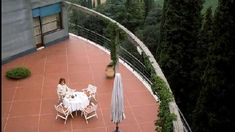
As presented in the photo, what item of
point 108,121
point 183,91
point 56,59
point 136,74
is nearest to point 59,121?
point 108,121

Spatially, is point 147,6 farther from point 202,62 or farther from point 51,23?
point 51,23

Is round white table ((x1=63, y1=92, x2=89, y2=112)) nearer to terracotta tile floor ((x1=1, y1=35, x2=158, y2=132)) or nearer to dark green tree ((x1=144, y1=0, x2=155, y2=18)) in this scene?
terracotta tile floor ((x1=1, y1=35, x2=158, y2=132))

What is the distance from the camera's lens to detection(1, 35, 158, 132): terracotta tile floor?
38.1 feet

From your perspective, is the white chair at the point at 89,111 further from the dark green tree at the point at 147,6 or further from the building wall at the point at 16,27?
the dark green tree at the point at 147,6

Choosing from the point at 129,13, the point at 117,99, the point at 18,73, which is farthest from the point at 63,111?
the point at 129,13

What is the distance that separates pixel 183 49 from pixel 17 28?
11181 millimetres

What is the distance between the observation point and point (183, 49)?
22344mm

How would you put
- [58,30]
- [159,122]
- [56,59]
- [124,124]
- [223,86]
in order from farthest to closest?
[58,30], [56,59], [223,86], [124,124], [159,122]

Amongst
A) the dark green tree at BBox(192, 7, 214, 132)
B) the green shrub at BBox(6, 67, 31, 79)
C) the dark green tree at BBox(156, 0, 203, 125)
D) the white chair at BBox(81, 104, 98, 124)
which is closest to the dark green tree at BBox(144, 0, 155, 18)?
the dark green tree at BBox(156, 0, 203, 125)

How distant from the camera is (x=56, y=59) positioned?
17406mm

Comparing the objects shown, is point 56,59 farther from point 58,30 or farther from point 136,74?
point 136,74

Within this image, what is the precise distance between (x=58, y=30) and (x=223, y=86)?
9.99 meters

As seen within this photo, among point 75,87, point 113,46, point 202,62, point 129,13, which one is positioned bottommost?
point 129,13

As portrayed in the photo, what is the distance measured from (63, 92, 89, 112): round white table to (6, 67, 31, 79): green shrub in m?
4.19
